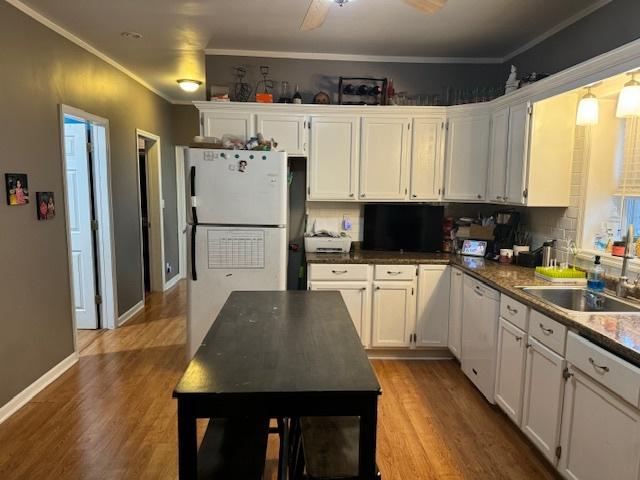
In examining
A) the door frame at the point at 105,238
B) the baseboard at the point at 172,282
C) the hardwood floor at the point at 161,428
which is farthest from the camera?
the baseboard at the point at 172,282

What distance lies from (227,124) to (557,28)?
8.76 feet

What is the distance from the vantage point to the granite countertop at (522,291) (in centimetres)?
169

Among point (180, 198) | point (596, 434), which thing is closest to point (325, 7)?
point (596, 434)

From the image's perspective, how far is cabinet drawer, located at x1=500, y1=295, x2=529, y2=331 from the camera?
236 centimetres

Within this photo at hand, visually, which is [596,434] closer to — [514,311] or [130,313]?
[514,311]

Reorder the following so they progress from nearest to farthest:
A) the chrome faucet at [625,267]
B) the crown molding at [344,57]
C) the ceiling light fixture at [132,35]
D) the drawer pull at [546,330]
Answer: the drawer pull at [546,330], the chrome faucet at [625,267], the ceiling light fixture at [132,35], the crown molding at [344,57]

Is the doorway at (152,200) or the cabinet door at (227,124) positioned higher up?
the cabinet door at (227,124)

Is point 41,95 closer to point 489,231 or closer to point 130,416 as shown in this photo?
point 130,416

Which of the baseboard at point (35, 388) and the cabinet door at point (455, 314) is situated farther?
the cabinet door at point (455, 314)

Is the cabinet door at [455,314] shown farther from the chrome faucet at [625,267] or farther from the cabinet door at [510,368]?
the chrome faucet at [625,267]

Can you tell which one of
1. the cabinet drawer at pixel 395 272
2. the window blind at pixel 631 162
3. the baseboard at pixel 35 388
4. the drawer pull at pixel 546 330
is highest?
the window blind at pixel 631 162

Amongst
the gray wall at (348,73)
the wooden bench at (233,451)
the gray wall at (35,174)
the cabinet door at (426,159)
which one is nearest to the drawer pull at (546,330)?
the wooden bench at (233,451)

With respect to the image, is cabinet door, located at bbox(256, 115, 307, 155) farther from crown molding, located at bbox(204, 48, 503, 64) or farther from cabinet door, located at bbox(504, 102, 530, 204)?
cabinet door, located at bbox(504, 102, 530, 204)

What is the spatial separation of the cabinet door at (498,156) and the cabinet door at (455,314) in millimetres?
701
